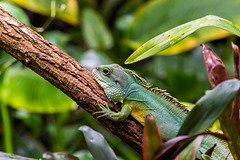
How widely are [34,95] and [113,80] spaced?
61.6 inches

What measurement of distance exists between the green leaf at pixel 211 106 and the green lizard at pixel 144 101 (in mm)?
549

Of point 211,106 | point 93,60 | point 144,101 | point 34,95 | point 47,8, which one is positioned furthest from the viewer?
point 47,8

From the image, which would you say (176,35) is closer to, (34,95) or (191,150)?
(191,150)

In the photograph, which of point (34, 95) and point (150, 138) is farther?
point (34, 95)

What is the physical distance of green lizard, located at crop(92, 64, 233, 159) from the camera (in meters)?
1.74

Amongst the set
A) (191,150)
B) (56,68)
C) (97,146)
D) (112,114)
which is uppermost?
(56,68)

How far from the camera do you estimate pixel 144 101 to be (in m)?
1.84

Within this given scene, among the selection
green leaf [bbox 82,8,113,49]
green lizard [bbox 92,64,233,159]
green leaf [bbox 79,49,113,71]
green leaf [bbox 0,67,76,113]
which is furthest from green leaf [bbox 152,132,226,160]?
green leaf [bbox 82,8,113,49]

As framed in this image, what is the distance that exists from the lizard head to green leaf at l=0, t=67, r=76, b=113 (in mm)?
1275

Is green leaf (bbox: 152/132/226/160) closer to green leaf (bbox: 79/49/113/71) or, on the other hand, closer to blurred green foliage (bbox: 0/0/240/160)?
blurred green foliage (bbox: 0/0/240/160)

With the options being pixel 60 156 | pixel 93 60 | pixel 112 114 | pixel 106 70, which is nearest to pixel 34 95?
pixel 93 60

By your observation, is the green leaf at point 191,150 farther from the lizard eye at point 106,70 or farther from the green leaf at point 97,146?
the lizard eye at point 106,70

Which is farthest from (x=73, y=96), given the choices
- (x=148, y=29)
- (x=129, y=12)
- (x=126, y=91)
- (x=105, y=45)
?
(x=129, y=12)

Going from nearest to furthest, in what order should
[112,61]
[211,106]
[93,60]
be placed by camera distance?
[211,106]
[93,60]
[112,61]
